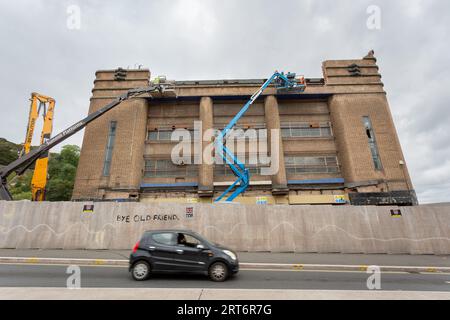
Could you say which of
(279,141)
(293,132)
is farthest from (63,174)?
(293,132)

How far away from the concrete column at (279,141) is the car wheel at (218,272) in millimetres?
16826

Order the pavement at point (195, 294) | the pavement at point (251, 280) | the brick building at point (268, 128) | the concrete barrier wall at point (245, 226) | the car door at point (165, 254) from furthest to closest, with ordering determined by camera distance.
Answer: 1. the brick building at point (268, 128)
2. the concrete barrier wall at point (245, 226)
3. the car door at point (165, 254)
4. the pavement at point (251, 280)
5. the pavement at point (195, 294)

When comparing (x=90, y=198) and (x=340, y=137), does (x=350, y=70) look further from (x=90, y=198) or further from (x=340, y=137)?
(x=90, y=198)

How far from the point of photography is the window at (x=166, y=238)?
6.60 meters

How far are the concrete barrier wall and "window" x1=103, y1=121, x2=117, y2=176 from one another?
36.9 feet

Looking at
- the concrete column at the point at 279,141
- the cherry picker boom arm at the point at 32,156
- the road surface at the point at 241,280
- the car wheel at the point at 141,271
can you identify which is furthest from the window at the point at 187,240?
the cherry picker boom arm at the point at 32,156

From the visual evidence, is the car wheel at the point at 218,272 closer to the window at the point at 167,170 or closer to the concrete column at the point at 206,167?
the concrete column at the point at 206,167

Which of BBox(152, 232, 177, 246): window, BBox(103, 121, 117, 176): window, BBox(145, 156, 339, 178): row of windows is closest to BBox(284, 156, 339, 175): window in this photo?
BBox(145, 156, 339, 178): row of windows

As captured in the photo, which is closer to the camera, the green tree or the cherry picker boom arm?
the cherry picker boom arm

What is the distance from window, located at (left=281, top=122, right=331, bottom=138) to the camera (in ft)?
85.4

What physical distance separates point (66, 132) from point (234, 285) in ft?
71.8

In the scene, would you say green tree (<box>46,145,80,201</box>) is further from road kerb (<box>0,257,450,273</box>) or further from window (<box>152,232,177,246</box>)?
window (<box>152,232,177,246</box>)

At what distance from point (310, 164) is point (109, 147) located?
23974mm

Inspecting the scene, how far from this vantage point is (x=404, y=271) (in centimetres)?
846
